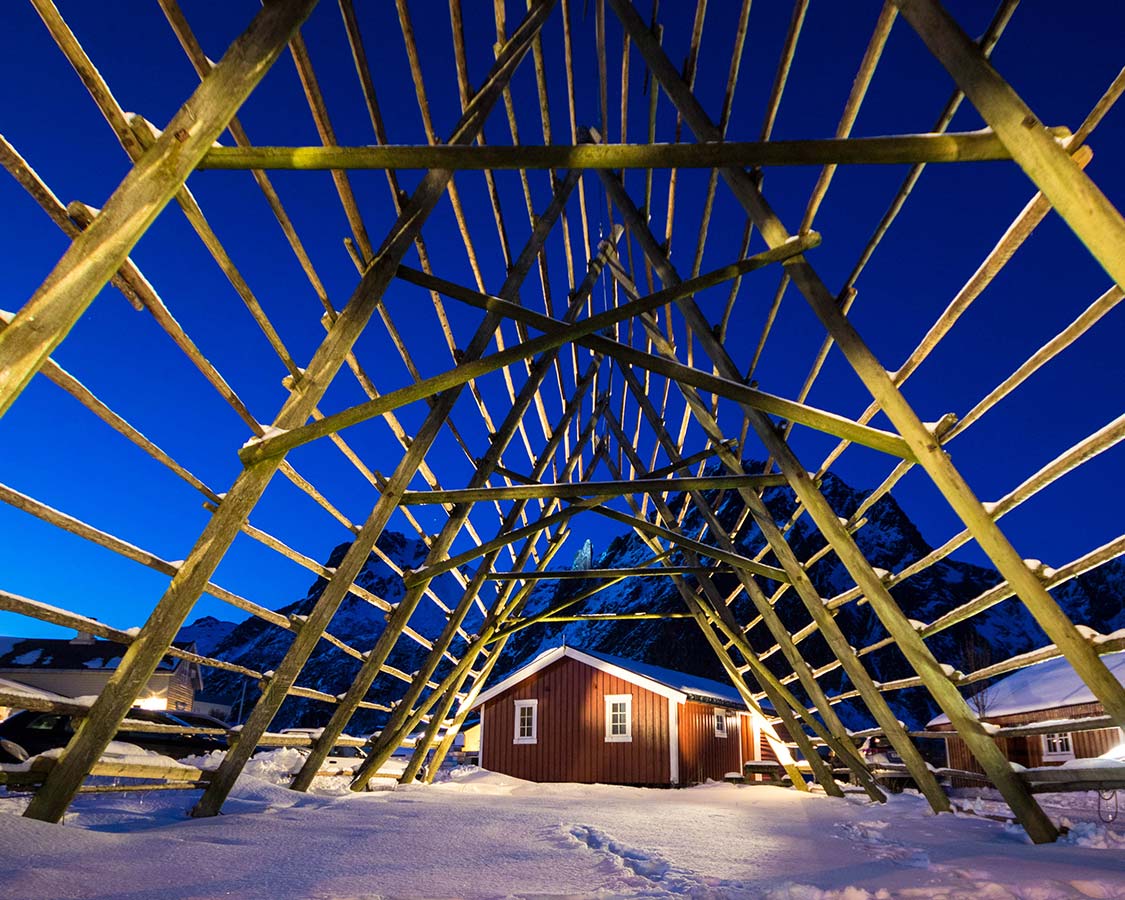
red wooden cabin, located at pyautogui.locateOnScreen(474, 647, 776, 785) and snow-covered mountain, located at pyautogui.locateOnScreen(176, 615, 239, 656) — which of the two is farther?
snow-covered mountain, located at pyautogui.locateOnScreen(176, 615, 239, 656)

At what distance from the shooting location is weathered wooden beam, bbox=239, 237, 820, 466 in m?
3.26

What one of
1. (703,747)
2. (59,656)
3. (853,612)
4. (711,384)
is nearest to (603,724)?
(703,747)

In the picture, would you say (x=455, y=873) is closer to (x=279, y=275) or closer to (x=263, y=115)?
(x=263, y=115)

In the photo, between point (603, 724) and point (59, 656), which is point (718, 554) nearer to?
point (603, 724)

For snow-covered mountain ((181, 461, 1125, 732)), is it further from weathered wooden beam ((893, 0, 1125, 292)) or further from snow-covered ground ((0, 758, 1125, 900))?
weathered wooden beam ((893, 0, 1125, 292))

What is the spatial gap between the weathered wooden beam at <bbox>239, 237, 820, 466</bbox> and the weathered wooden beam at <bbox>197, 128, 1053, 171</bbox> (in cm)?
87

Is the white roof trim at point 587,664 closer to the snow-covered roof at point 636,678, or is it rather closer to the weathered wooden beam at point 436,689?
the snow-covered roof at point 636,678

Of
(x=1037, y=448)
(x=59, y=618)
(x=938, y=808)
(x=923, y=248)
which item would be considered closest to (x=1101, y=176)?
(x=923, y=248)

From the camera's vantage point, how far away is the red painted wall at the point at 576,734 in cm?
1540

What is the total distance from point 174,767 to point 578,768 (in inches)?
537

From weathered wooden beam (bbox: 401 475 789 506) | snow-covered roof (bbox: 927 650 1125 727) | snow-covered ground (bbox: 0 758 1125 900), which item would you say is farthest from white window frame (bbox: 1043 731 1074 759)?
weathered wooden beam (bbox: 401 475 789 506)

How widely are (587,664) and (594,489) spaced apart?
1220 centimetres

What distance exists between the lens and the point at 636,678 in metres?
15.9

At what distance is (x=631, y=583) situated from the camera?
84250 millimetres
